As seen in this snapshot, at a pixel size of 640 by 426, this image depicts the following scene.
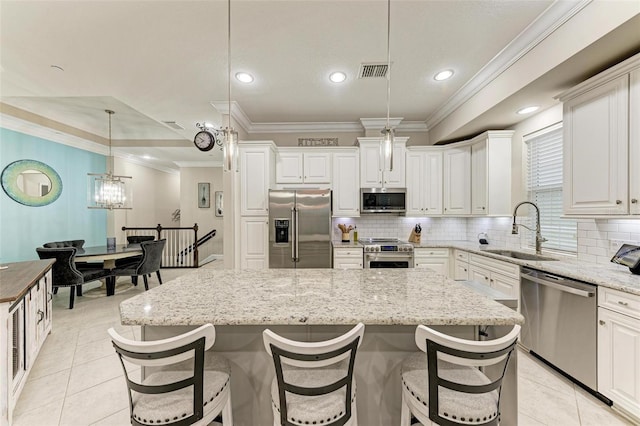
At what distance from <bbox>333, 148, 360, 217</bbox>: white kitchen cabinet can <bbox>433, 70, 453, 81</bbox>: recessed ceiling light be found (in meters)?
1.53

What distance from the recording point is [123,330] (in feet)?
10.8

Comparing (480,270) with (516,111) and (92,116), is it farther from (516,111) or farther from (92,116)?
(92,116)

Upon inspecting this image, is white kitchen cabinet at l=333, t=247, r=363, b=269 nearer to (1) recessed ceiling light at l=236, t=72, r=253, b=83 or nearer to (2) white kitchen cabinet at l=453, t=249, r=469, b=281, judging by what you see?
(2) white kitchen cabinet at l=453, t=249, r=469, b=281

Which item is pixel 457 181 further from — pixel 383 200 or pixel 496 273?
pixel 496 273

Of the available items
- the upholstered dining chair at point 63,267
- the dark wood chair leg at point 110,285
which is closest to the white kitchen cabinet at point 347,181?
the upholstered dining chair at point 63,267

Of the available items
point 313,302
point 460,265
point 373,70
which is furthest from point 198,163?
point 313,302

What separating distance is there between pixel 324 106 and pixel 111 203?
13.8 ft

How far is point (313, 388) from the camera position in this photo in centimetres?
110

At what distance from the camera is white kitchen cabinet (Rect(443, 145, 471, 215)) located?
4.10 m

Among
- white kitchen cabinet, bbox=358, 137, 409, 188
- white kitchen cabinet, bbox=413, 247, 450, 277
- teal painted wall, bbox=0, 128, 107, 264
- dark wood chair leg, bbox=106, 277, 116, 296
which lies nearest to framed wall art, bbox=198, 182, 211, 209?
teal painted wall, bbox=0, 128, 107, 264

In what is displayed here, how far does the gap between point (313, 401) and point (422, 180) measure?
386cm

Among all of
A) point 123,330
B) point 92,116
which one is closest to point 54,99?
point 92,116

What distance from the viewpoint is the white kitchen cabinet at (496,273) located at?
2706mm

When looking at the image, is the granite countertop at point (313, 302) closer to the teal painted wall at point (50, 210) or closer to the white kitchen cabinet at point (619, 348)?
the white kitchen cabinet at point (619, 348)
